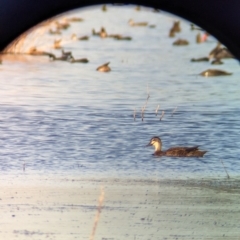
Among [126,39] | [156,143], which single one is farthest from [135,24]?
[156,143]

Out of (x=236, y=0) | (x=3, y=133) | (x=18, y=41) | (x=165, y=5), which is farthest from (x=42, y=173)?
(x=236, y=0)

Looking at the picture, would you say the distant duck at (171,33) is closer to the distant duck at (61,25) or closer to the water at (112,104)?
the water at (112,104)

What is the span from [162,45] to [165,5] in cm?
8

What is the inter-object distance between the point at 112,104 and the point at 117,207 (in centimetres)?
21

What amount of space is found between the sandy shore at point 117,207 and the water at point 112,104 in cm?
3

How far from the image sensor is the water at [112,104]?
729 mm

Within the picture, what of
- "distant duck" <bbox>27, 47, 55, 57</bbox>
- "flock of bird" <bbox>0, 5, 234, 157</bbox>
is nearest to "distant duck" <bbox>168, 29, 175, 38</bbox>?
"flock of bird" <bbox>0, 5, 234, 157</bbox>

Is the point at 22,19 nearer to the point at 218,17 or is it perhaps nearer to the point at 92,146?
the point at 92,146

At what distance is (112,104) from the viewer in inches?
28.8

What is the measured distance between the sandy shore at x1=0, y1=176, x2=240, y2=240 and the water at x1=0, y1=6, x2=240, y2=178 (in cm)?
3

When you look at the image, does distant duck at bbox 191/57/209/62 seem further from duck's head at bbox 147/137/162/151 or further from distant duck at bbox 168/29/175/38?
duck's head at bbox 147/137/162/151

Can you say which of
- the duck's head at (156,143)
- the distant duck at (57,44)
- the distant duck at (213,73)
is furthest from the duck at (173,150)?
the distant duck at (57,44)

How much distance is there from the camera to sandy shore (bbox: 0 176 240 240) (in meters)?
0.73

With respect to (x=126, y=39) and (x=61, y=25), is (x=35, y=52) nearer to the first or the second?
(x=61, y=25)
